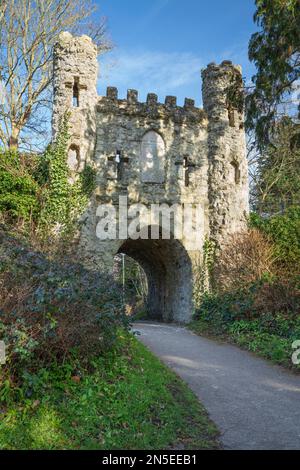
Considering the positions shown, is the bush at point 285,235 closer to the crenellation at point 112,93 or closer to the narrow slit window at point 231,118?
the narrow slit window at point 231,118

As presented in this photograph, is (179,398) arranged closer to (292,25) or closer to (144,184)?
(292,25)

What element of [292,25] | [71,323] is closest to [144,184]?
[292,25]

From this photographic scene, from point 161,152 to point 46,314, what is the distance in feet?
36.0

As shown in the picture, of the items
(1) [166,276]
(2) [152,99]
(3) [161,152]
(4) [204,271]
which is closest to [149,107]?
(2) [152,99]

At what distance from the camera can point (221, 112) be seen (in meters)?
16.0

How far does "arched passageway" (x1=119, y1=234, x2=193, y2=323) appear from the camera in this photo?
15.5 meters

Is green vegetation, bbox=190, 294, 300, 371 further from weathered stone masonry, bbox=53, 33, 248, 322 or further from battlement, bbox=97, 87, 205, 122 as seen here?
battlement, bbox=97, 87, 205, 122

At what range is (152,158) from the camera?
1507 cm

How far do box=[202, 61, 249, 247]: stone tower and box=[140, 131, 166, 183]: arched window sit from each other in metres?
1.96

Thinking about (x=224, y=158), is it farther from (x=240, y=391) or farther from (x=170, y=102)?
(x=240, y=391)

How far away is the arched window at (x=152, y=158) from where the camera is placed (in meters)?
14.9

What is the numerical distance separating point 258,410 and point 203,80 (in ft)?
46.1

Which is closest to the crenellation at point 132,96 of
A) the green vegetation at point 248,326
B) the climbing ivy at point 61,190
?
the climbing ivy at point 61,190

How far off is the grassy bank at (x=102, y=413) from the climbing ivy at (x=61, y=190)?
7368 mm
